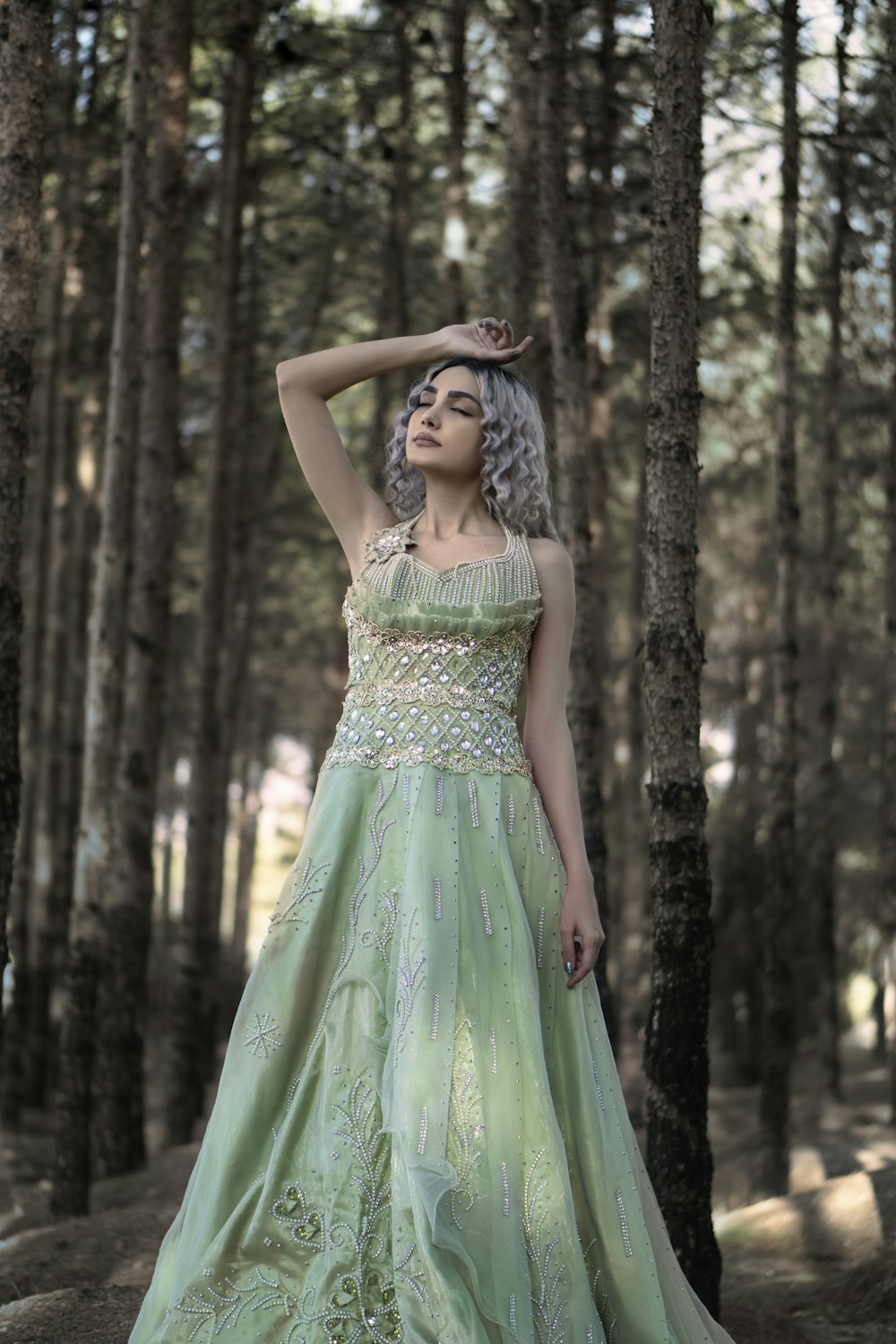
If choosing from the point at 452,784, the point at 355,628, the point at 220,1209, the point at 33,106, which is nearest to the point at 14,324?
the point at 33,106

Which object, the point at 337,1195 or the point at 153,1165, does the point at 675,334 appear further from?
the point at 153,1165

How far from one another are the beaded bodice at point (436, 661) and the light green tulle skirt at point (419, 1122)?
71 mm

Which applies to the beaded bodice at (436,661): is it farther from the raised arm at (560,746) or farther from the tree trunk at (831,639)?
the tree trunk at (831,639)

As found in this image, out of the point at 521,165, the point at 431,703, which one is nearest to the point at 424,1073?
the point at 431,703

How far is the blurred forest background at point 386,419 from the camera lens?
9211mm

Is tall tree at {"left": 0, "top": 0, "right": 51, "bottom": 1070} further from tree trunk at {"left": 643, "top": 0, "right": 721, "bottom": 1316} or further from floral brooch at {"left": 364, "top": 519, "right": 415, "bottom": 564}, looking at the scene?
tree trunk at {"left": 643, "top": 0, "right": 721, "bottom": 1316}

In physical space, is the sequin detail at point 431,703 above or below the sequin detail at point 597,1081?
above

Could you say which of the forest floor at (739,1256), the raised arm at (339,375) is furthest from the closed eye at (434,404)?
the forest floor at (739,1256)

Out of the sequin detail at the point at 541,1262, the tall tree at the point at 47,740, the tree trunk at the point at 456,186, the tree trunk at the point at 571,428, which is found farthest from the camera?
the tall tree at the point at 47,740

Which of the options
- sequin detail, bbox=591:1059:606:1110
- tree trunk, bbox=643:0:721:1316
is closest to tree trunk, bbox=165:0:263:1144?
tree trunk, bbox=643:0:721:1316

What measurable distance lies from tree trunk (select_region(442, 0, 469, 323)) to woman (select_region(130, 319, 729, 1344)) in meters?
6.55

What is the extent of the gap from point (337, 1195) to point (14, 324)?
328 centimetres

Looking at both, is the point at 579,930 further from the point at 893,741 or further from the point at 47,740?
the point at 47,740

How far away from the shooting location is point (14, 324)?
5293 mm
